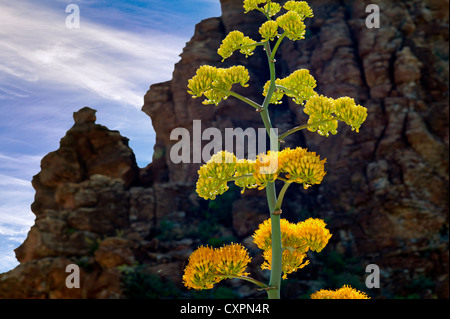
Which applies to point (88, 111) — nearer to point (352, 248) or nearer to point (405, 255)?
point (352, 248)

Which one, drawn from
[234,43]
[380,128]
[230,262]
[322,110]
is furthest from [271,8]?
[380,128]

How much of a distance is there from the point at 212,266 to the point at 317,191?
1101 inches

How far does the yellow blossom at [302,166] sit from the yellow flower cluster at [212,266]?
117 cm

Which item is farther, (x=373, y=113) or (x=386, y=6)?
(x=386, y=6)

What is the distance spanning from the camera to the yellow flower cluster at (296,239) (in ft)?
18.7

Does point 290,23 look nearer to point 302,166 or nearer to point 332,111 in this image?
point 332,111

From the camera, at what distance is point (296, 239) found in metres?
5.84

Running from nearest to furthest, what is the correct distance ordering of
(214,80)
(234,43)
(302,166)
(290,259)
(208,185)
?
(302,166), (208,185), (290,259), (214,80), (234,43)

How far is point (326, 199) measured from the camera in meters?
31.2

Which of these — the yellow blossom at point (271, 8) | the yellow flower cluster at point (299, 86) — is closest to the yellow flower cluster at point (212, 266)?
the yellow flower cluster at point (299, 86)

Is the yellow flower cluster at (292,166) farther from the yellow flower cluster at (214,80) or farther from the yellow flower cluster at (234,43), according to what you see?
the yellow flower cluster at (234,43)

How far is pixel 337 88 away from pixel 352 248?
39.5 ft
